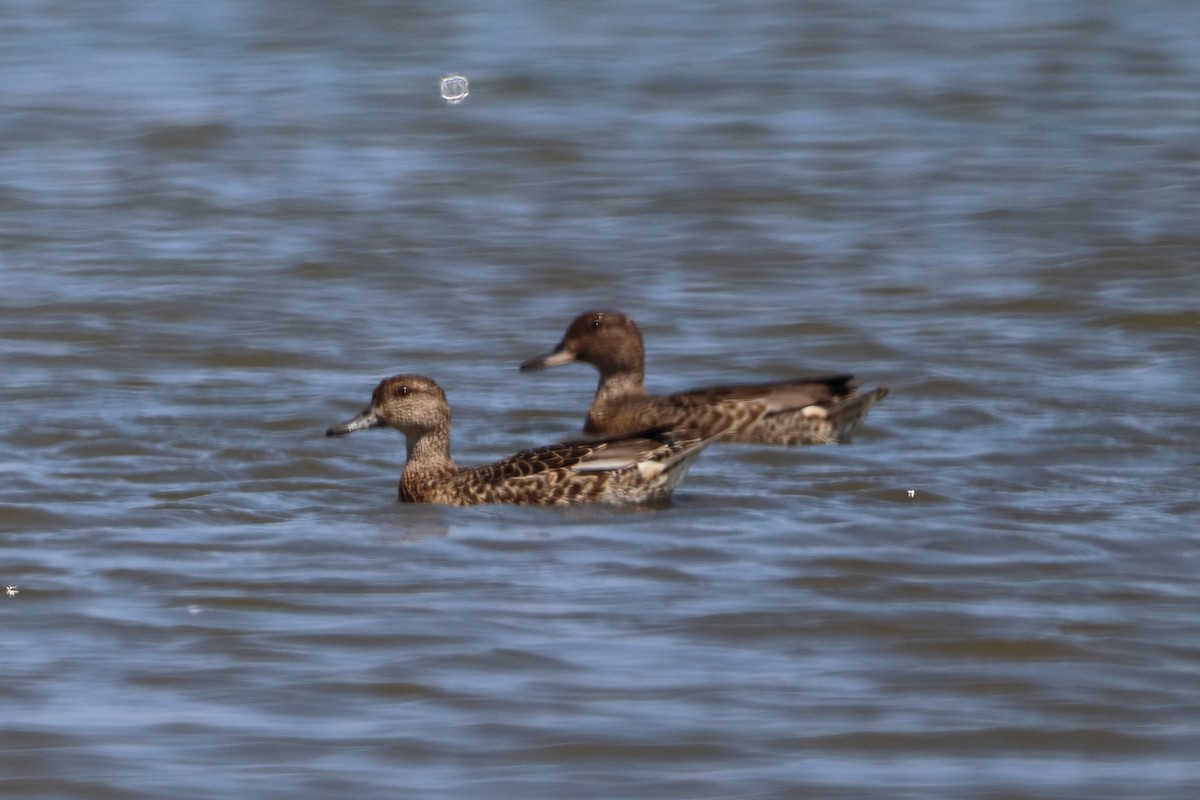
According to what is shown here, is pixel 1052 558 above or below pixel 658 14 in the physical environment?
below

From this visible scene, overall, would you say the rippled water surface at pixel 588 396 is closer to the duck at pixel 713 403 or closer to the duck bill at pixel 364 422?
the duck at pixel 713 403

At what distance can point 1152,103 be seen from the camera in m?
18.2

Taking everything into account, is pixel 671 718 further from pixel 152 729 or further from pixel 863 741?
pixel 152 729

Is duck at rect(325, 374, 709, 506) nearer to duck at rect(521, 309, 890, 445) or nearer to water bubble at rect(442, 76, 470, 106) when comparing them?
duck at rect(521, 309, 890, 445)

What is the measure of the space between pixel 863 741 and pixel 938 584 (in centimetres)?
146

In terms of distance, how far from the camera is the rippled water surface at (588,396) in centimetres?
569

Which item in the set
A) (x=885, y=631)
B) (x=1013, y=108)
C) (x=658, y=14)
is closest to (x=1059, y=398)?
(x=885, y=631)

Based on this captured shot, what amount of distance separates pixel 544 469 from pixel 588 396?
270 cm

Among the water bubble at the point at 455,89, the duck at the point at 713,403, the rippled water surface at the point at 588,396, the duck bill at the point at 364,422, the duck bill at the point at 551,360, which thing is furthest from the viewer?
the water bubble at the point at 455,89

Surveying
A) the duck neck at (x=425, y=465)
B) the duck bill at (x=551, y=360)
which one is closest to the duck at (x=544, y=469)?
the duck neck at (x=425, y=465)

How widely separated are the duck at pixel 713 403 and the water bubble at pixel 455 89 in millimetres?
8172

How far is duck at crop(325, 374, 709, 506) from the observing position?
28.1 ft

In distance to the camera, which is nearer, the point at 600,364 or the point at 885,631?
the point at 885,631

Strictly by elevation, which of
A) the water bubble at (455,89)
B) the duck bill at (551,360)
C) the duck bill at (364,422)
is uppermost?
the water bubble at (455,89)
